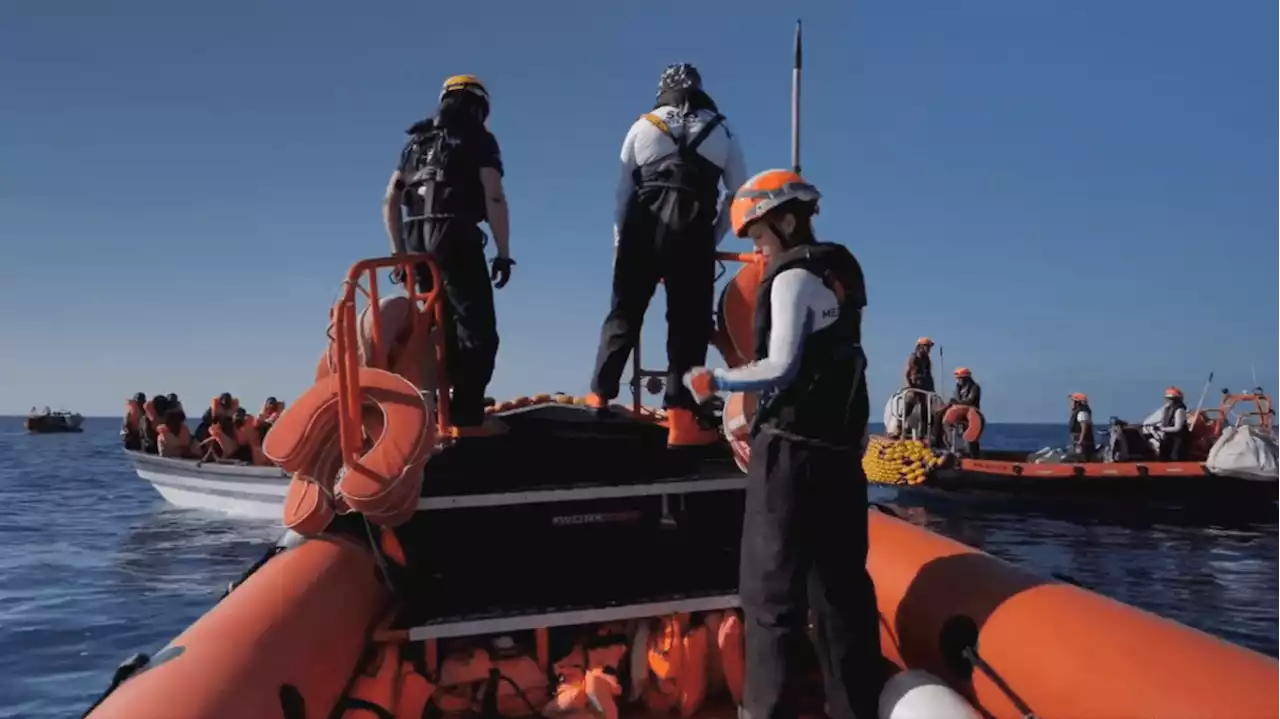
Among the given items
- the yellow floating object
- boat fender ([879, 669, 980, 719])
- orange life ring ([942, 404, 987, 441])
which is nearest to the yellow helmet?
boat fender ([879, 669, 980, 719])

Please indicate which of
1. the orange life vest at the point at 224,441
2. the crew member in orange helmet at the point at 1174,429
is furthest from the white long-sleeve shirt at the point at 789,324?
the crew member in orange helmet at the point at 1174,429

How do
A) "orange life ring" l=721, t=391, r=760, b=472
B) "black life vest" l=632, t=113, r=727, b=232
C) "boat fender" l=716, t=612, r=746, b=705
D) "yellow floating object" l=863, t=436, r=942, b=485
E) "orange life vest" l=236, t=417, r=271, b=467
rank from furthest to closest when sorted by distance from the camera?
"yellow floating object" l=863, t=436, r=942, b=485 → "orange life vest" l=236, t=417, r=271, b=467 → "black life vest" l=632, t=113, r=727, b=232 → "orange life ring" l=721, t=391, r=760, b=472 → "boat fender" l=716, t=612, r=746, b=705

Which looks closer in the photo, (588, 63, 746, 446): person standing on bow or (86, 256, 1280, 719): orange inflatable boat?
(86, 256, 1280, 719): orange inflatable boat

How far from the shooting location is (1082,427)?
21.7m

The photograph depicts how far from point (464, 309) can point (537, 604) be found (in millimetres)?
1852

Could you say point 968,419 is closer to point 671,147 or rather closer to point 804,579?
point 671,147

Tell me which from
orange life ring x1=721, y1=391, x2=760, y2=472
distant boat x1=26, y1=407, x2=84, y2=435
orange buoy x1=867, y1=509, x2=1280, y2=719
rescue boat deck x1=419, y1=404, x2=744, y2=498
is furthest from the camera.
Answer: distant boat x1=26, y1=407, x2=84, y2=435

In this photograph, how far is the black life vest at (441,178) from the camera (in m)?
5.05

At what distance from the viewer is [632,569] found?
14.6ft

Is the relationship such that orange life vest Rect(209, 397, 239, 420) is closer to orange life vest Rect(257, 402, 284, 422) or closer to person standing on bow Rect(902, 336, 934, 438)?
orange life vest Rect(257, 402, 284, 422)

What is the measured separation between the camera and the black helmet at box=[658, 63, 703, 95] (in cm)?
507

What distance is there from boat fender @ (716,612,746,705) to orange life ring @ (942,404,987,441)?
18846 millimetres

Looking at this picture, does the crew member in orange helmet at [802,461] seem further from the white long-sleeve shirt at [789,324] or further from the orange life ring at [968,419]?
the orange life ring at [968,419]

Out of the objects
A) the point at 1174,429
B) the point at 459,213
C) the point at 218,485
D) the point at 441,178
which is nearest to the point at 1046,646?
the point at 459,213
